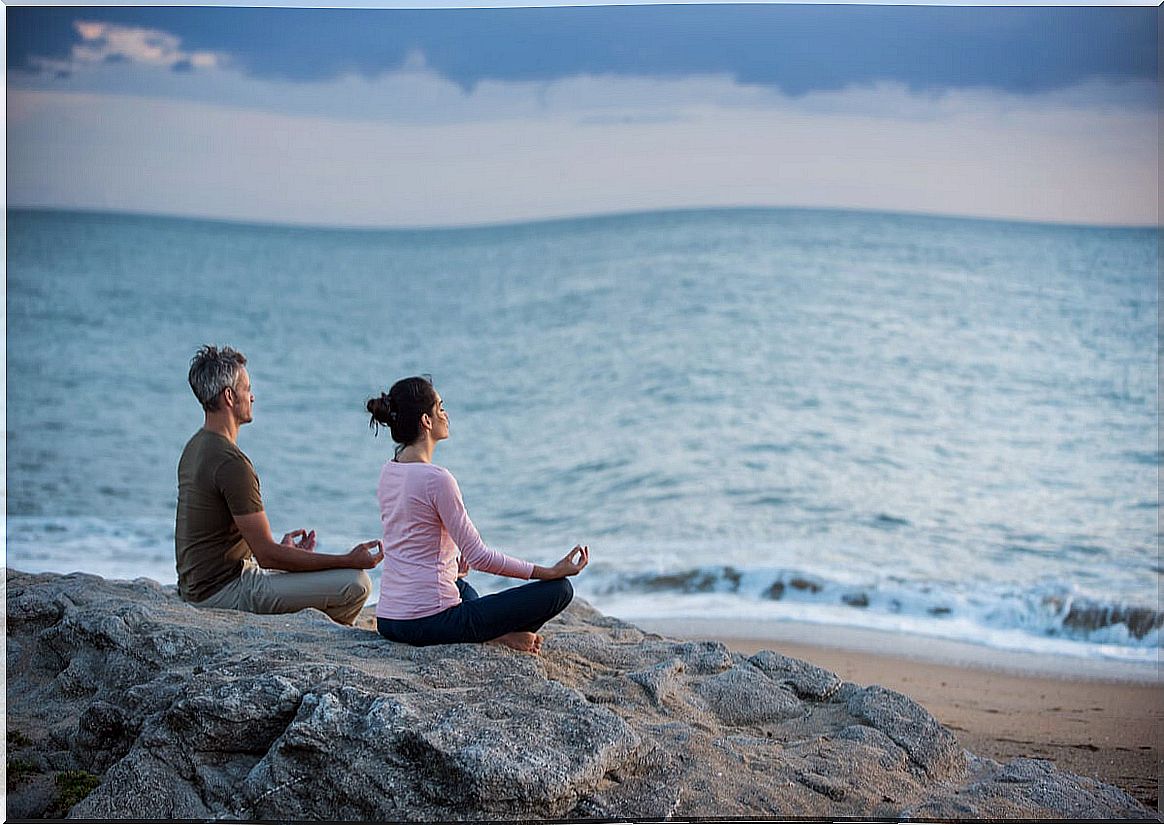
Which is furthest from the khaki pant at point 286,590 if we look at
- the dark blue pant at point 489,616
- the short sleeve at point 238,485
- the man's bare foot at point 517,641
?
the man's bare foot at point 517,641

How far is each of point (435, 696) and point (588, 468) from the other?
881cm

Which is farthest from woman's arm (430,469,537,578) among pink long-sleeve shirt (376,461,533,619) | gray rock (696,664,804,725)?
gray rock (696,664,804,725)

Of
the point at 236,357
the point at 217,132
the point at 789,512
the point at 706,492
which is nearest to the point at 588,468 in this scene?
the point at 706,492

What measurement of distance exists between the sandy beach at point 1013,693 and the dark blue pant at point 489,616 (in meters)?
1.78

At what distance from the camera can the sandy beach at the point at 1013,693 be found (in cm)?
392

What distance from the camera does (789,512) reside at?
10016 mm

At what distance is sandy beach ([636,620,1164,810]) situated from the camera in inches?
154

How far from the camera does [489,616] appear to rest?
310 centimetres

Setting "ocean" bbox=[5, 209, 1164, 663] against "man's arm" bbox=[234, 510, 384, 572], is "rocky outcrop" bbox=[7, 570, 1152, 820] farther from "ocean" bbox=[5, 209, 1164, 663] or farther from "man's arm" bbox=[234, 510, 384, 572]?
"ocean" bbox=[5, 209, 1164, 663]

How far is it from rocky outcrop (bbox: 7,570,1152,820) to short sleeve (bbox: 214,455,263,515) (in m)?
0.34

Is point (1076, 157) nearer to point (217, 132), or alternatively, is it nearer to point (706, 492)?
point (706, 492)

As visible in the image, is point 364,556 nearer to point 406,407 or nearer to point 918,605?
point 406,407

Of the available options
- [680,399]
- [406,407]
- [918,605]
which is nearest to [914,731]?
[406,407]

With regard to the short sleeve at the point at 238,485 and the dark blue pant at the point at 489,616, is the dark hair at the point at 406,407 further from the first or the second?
the short sleeve at the point at 238,485
